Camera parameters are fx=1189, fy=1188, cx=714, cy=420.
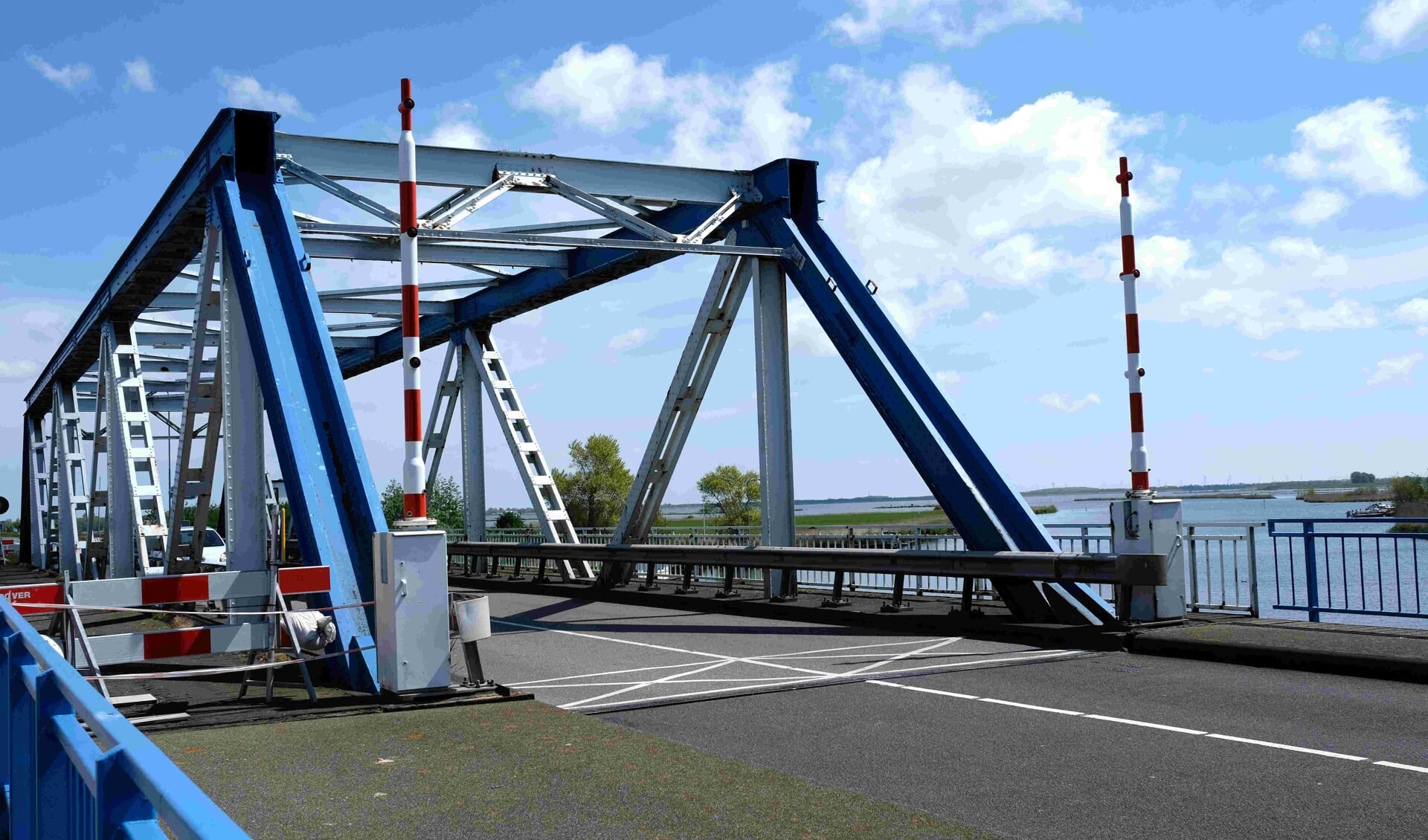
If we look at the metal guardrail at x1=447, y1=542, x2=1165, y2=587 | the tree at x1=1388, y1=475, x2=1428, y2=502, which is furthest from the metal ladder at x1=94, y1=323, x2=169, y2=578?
the tree at x1=1388, y1=475, x2=1428, y2=502

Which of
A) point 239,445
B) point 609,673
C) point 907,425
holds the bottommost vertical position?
point 609,673

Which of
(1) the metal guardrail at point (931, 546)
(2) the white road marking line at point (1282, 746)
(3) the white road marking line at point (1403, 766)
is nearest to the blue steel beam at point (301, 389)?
(2) the white road marking line at point (1282, 746)

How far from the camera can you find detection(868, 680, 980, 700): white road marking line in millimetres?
9047

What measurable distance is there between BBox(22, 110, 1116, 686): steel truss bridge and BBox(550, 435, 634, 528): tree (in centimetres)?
3719

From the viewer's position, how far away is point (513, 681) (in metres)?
10.7

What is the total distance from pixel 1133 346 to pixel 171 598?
957cm

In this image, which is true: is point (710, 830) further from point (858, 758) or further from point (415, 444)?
point (415, 444)

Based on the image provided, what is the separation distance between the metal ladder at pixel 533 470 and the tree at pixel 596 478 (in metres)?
39.6

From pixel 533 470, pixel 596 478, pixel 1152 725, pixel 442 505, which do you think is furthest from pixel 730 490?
pixel 1152 725

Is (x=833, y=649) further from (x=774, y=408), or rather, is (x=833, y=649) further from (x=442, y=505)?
(x=442, y=505)

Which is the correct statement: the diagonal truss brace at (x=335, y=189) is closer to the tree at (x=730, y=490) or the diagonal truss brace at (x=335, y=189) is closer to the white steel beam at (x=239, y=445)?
the white steel beam at (x=239, y=445)

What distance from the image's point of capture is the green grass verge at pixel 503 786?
5496 mm

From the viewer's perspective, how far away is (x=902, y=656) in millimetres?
11578

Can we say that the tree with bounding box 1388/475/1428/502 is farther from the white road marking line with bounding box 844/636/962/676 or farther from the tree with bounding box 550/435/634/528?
the tree with bounding box 550/435/634/528
